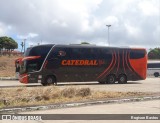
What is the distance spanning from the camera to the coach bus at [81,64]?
2769 cm

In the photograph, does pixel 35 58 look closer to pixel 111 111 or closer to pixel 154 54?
pixel 111 111

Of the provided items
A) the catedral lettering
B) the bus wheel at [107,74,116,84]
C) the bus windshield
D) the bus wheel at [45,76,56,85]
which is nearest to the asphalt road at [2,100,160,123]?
the bus windshield

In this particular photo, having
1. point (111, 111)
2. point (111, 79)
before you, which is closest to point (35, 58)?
point (111, 79)

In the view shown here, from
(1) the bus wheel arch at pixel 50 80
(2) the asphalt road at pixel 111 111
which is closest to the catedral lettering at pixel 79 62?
→ (1) the bus wheel arch at pixel 50 80

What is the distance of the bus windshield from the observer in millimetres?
27500

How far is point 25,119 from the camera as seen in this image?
1066 cm

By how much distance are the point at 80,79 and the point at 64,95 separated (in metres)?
13.9

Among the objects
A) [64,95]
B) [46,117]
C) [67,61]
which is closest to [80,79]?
[67,61]

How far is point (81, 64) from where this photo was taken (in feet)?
98.5

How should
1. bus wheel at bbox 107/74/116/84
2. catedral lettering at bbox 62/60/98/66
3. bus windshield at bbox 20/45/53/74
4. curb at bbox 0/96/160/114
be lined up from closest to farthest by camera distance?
curb at bbox 0/96/160/114 < bus windshield at bbox 20/45/53/74 < catedral lettering at bbox 62/60/98/66 < bus wheel at bbox 107/74/116/84

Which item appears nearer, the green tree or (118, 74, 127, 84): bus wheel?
(118, 74, 127, 84): bus wheel

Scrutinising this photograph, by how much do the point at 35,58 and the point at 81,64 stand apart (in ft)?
14.1

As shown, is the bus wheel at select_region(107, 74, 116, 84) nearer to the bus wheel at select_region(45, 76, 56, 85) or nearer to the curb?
the bus wheel at select_region(45, 76, 56, 85)

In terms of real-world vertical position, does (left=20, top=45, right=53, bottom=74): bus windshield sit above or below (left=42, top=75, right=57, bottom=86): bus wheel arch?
above
